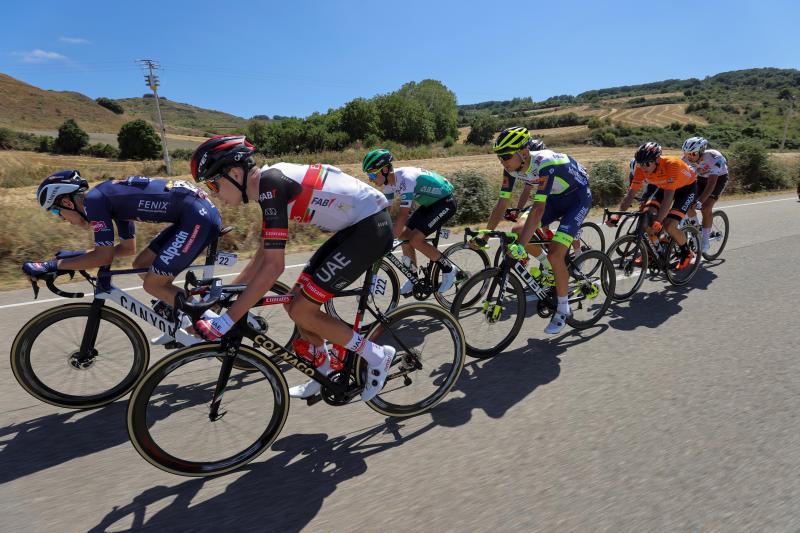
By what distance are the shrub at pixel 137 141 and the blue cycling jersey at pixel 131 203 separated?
237ft

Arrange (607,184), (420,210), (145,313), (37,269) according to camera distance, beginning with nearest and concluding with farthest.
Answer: (37,269)
(145,313)
(420,210)
(607,184)

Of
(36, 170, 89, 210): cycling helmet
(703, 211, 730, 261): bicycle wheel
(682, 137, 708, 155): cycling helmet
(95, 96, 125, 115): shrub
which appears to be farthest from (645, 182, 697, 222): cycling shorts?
(95, 96, 125, 115): shrub

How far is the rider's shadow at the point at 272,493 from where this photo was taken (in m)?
2.45

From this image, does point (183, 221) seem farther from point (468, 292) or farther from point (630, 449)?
point (630, 449)

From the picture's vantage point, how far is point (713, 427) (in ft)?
10.7

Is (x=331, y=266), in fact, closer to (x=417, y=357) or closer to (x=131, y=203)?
(x=417, y=357)

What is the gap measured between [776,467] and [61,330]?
4.87m

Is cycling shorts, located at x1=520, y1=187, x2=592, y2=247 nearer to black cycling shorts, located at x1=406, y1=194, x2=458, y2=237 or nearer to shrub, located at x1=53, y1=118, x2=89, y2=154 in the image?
black cycling shorts, located at x1=406, y1=194, x2=458, y2=237

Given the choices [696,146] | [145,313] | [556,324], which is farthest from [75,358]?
[696,146]

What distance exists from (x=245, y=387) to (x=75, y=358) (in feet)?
5.07

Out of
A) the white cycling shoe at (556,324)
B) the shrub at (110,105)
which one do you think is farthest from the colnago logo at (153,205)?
the shrub at (110,105)

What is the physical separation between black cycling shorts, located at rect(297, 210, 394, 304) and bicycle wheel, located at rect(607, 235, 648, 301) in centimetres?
396

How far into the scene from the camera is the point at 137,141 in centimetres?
6619

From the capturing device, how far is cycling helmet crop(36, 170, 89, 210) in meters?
3.56
